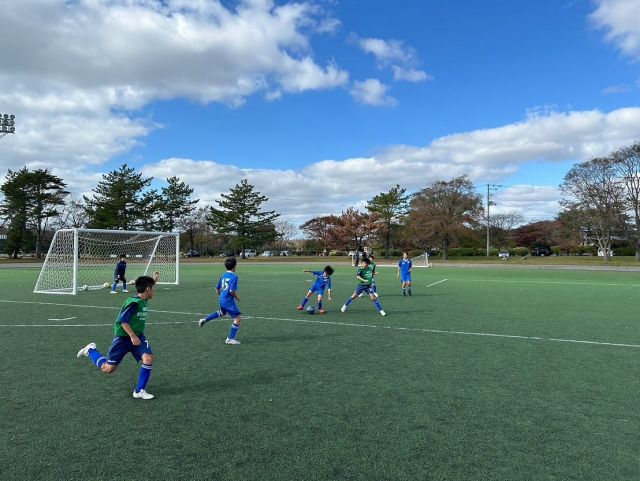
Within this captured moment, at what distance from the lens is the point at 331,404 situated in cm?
524

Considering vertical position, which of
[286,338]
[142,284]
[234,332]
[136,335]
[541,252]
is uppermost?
[142,284]

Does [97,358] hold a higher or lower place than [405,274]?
lower

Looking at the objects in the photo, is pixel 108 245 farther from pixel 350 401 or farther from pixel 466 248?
pixel 466 248

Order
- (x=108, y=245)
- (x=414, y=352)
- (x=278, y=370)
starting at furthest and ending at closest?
(x=108, y=245) → (x=414, y=352) → (x=278, y=370)

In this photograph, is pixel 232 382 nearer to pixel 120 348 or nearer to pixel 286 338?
pixel 120 348

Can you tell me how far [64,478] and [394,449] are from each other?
270 cm

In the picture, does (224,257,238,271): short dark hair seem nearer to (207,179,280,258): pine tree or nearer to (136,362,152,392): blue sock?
(136,362,152,392): blue sock

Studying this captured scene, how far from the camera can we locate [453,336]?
930 centimetres

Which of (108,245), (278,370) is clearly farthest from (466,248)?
(278,370)

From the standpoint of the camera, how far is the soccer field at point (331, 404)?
3.81m

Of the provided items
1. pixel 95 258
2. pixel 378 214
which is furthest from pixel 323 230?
pixel 95 258

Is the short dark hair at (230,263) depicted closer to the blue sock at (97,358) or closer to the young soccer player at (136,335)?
the young soccer player at (136,335)

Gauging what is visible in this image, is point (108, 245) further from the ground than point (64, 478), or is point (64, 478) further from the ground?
point (108, 245)

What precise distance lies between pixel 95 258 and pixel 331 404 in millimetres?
23337
